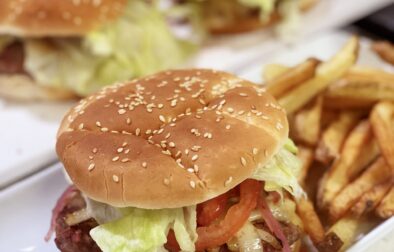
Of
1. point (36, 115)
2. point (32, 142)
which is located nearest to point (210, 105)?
point (32, 142)

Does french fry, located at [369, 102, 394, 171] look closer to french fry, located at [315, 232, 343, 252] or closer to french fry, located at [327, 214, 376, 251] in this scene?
french fry, located at [327, 214, 376, 251]

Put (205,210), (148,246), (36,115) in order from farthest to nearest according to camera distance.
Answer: (36,115), (205,210), (148,246)

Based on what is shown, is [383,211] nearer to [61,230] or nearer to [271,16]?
[61,230]

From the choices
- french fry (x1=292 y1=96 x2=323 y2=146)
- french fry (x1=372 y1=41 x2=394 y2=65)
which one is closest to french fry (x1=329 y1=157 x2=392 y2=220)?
french fry (x1=292 y1=96 x2=323 y2=146)

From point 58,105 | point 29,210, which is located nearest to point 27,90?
point 58,105

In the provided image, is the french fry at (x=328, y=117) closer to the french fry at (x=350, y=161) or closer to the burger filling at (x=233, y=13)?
the french fry at (x=350, y=161)

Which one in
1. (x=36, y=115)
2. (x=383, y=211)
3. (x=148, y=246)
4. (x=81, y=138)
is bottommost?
(x=36, y=115)
